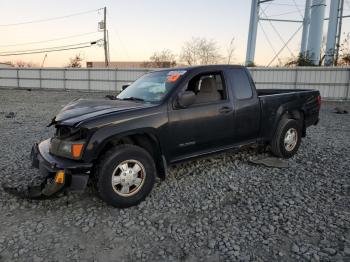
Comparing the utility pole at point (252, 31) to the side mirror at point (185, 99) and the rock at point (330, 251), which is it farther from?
the rock at point (330, 251)

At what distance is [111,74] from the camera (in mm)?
25094

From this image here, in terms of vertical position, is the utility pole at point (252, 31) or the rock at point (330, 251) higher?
the utility pole at point (252, 31)

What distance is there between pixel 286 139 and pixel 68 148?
4.02 m

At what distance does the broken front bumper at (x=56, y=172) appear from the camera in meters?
3.33

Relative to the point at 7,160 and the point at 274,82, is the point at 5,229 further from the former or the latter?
the point at 274,82

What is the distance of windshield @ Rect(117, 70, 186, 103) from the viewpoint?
165 inches

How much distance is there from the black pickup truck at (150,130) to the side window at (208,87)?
0.02 m

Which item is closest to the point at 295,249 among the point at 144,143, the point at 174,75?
the point at 144,143

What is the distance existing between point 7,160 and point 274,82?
17.6 metres

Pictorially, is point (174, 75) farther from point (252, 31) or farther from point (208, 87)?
point (252, 31)

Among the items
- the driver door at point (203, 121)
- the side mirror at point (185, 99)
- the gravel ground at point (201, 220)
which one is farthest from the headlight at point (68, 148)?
the side mirror at point (185, 99)

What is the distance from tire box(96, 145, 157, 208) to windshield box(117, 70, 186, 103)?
34.8 inches

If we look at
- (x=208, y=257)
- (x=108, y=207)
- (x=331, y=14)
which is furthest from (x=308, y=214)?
(x=331, y=14)

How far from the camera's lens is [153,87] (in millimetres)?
4480
